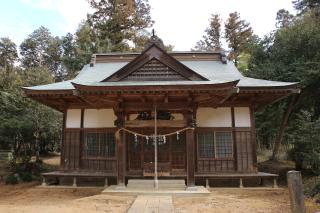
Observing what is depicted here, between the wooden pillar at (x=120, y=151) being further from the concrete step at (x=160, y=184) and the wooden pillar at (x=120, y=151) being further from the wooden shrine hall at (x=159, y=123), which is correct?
the concrete step at (x=160, y=184)

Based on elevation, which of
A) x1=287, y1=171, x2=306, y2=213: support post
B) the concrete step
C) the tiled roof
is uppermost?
the tiled roof

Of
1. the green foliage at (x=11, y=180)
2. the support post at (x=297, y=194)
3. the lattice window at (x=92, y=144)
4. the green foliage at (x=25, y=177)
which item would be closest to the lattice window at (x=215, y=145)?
the lattice window at (x=92, y=144)

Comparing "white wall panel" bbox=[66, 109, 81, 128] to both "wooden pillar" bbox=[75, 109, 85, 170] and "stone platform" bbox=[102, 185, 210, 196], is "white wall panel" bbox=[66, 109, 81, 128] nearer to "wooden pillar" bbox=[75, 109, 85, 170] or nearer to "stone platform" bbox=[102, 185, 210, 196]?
"wooden pillar" bbox=[75, 109, 85, 170]

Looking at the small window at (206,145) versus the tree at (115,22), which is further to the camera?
the tree at (115,22)

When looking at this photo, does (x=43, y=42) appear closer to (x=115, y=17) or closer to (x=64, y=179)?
(x=115, y=17)

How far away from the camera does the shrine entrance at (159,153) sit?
14.2 m

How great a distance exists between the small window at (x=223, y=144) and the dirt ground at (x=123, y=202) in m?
1.73

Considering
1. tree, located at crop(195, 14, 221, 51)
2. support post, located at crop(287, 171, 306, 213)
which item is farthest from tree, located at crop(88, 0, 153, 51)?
support post, located at crop(287, 171, 306, 213)

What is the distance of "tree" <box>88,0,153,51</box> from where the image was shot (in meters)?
35.0

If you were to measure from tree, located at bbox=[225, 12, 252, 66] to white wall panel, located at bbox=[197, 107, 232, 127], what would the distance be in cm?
2904

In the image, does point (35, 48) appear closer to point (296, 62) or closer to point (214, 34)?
point (214, 34)

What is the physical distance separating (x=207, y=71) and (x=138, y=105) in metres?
5.94

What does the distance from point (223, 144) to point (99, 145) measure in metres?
5.84

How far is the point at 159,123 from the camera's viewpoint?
40.9ft
